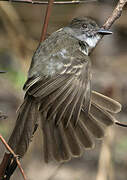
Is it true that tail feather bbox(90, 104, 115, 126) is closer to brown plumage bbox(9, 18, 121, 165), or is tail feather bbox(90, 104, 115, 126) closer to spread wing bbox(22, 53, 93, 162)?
brown plumage bbox(9, 18, 121, 165)

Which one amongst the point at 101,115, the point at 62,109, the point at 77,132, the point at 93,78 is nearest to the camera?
the point at 62,109

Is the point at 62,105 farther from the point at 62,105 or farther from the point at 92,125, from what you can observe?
the point at 92,125

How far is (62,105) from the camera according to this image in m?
3.71

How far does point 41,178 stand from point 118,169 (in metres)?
0.96

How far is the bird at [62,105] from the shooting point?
3.65 m

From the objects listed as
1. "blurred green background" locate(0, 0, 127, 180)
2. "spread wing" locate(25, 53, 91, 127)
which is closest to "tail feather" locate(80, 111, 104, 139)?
"spread wing" locate(25, 53, 91, 127)

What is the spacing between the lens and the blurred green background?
18.8ft

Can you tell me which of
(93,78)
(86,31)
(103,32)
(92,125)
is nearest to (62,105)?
(92,125)

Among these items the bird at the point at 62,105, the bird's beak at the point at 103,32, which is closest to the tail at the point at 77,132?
the bird at the point at 62,105

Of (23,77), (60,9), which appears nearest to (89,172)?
(23,77)

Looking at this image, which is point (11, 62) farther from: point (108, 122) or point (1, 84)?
point (108, 122)

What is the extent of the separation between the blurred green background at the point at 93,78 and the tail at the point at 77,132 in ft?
4.17

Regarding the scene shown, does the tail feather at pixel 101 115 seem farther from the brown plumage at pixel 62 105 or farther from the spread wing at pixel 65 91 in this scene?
the spread wing at pixel 65 91

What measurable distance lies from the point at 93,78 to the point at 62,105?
3.19m
